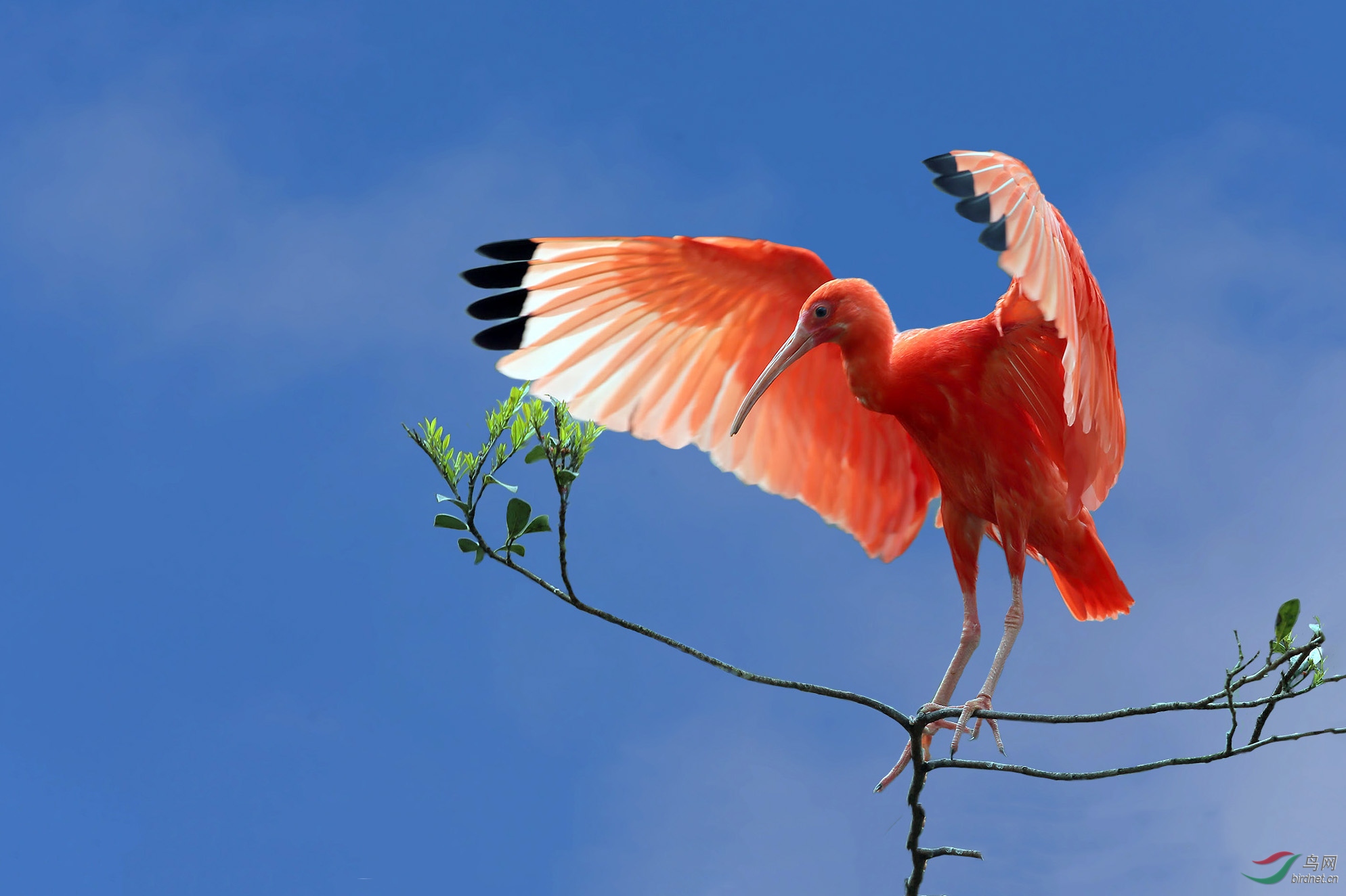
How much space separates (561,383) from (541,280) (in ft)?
1.27

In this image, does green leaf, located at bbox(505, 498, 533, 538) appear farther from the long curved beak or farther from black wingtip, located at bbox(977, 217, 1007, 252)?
black wingtip, located at bbox(977, 217, 1007, 252)

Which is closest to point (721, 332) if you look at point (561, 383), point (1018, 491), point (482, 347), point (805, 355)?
point (805, 355)

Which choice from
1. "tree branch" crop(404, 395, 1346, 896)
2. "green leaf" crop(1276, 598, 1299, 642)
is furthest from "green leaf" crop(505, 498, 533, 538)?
"green leaf" crop(1276, 598, 1299, 642)

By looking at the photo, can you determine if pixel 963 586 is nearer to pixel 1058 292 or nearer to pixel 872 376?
pixel 872 376

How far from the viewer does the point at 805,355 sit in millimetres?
4430

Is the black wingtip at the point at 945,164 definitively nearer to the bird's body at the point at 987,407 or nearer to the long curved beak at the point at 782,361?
the bird's body at the point at 987,407

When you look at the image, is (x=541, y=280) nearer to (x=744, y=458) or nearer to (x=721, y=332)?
(x=721, y=332)

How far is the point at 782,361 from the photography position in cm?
384

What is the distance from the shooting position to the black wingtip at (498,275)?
4.14m

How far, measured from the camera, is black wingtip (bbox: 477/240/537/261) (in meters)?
4.16

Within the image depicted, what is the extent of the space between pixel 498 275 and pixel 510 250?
103 mm

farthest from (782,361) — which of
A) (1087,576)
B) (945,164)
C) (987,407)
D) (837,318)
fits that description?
(1087,576)

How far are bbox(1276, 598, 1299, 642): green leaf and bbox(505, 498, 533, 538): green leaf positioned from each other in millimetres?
2014

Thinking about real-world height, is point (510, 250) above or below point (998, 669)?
above
